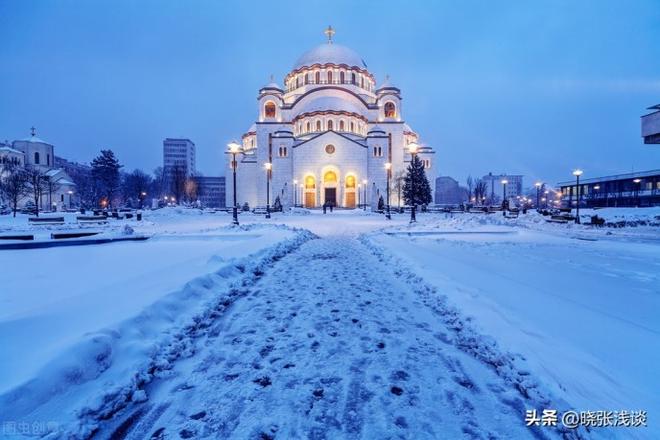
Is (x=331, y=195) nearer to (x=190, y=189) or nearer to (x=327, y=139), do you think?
(x=327, y=139)

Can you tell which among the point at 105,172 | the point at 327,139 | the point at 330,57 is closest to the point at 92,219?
the point at 327,139

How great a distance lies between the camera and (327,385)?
2.74 meters

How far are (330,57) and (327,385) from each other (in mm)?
65288

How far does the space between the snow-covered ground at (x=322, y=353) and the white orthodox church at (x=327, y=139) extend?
1870 inches

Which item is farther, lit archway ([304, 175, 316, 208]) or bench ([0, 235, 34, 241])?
lit archway ([304, 175, 316, 208])

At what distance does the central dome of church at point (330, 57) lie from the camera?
2338 inches

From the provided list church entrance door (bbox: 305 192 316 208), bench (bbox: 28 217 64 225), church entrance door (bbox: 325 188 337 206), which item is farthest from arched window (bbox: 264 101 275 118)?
bench (bbox: 28 217 64 225)

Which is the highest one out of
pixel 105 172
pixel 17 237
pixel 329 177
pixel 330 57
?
pixel 330 57

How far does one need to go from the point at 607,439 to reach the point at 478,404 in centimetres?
78

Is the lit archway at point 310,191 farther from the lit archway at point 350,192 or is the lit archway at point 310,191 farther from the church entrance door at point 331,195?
the lit archway at point 350,192

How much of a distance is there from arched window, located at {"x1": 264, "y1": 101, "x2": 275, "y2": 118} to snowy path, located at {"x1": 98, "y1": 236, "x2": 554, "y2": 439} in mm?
59388

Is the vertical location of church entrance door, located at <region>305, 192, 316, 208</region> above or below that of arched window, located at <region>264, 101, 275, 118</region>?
below

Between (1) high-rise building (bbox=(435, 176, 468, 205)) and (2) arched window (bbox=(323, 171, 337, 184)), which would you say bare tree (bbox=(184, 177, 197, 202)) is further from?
(1) high-rise building (bbox=(435, 176, 468, 205))

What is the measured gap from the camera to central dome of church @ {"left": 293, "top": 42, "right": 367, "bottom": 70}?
195 ft
